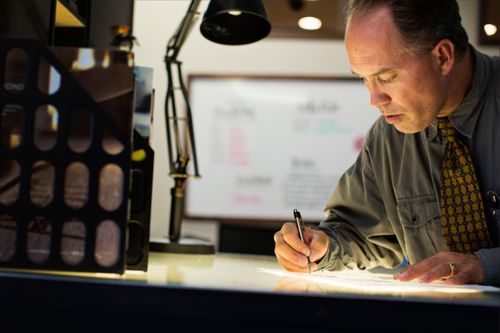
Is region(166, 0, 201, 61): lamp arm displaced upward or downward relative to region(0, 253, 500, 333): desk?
upward

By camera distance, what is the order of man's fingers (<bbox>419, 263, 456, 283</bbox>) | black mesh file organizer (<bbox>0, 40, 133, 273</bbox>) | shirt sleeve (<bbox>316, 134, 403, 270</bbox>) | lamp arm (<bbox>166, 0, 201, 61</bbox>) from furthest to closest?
lamp arm (<bbox>166, 0, 201, 61</bbox>) < shirt sleeve (<bbox>316, 134, 403, 270</bbox>) < man's fingers (<bbox>419, 263, 456, 283</bbox>) < black mesh file organizer (<bbox>0, 40, 133, 273</bbox>)

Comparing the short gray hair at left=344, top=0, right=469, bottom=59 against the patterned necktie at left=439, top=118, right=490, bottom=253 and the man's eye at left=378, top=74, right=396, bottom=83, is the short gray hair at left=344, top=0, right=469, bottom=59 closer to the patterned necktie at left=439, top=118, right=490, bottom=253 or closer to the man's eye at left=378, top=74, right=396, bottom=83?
the man's eye at left=378, top=74, right=396, bottom=83

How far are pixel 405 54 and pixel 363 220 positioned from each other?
16.8 inches

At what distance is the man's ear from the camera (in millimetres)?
1347

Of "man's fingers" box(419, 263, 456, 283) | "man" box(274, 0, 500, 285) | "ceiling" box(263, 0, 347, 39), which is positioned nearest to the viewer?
"man's fingers" box(419, 263, 456, 283)

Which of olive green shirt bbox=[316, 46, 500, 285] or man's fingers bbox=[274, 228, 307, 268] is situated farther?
olive green shirt bbox=[316, 46, 500, 285]

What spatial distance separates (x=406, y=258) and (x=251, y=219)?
1561mm

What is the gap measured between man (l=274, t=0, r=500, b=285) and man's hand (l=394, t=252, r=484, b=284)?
0.68 ft

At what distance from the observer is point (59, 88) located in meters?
0.73

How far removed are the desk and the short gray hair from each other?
768 millimetres

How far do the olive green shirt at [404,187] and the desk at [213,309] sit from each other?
627 mm

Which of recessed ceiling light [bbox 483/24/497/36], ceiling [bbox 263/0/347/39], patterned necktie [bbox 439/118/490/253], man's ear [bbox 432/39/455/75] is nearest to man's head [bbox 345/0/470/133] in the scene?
man's ear [bbox 432/39/455/75]

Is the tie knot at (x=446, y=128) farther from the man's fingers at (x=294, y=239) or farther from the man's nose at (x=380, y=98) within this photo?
the man's fingers at (x=294, y=239)

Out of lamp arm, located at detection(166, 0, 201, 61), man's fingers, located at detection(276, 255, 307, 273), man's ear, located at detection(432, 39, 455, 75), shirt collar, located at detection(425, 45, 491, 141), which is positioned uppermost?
lamp arm, located at detection(166, 0, 201, 61)
